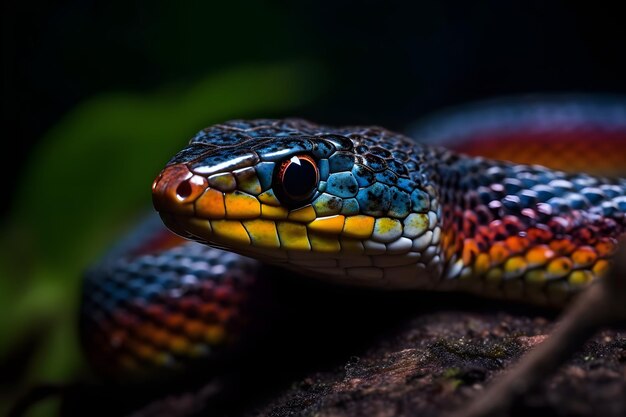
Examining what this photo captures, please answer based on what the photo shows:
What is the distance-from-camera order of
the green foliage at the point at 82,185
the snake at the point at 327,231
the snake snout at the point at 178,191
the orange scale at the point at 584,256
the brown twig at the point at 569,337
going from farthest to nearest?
the green foliage at the point at 82,185, the orange scale at the point at 584,256, the snake at the point at 327,231, the snake snout at the point at 178,191, the brown twig at the point at 569,337

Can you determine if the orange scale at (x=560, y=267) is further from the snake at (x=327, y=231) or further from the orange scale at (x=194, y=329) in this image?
the orange scale at (x=194, y=329)

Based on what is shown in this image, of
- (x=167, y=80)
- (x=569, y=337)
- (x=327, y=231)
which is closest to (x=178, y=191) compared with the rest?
(x=327, y=231)

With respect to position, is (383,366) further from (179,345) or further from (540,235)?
(179,345)

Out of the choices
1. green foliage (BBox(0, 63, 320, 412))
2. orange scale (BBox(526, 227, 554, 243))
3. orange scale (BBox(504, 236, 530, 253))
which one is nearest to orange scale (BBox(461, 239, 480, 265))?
orange scale (BBox(504, 236, 530, 253))

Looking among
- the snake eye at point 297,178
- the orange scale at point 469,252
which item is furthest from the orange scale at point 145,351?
the orange scale at point 469,252

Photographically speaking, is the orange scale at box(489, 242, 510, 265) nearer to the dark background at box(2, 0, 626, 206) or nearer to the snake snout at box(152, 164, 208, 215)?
the snake snout at box(152, 164, 208, 215)
